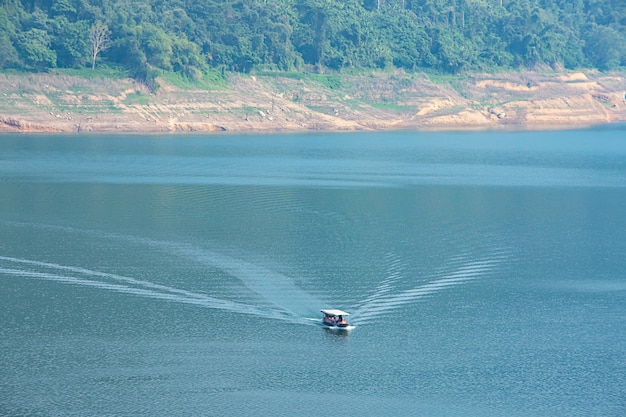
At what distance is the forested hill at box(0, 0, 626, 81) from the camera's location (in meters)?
135

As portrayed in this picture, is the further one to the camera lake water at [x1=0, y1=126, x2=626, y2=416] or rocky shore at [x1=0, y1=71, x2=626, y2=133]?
rocky shore at [x1=0, y1=71, x2=626, y2=133]

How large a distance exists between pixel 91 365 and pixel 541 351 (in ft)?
52.9

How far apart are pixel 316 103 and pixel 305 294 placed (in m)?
103

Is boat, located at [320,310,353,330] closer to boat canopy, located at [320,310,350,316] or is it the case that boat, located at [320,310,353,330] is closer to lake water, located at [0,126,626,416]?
boat canopy, located at [320,310,350,316]

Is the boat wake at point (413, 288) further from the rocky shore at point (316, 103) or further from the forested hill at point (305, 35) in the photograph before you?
the forested hill at point (305, 35)

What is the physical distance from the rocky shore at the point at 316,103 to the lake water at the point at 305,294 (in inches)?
1704

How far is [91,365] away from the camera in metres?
36.0

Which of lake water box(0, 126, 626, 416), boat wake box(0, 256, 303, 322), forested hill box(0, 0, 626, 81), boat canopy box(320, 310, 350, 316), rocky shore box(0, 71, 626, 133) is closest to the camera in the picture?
lake water box(0, 126, 626, 416)

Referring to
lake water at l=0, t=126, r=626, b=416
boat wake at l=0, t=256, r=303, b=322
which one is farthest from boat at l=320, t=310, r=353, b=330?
boat wake at l=0, t=256, r=303, b=322

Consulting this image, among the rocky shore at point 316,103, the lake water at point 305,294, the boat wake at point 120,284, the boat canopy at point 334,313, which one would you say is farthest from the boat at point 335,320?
the rocky shore at point 316,103

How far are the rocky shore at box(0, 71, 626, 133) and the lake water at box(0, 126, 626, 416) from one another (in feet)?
142

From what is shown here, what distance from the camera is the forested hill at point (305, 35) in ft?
443

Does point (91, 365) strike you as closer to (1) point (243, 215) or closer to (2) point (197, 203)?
(1) point (243, 215)

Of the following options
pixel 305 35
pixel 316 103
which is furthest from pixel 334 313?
pixel 305 35
